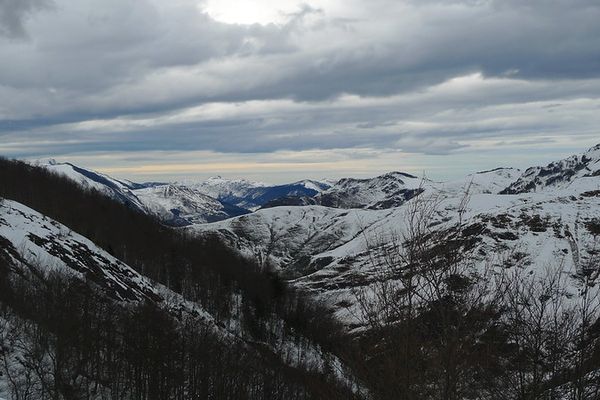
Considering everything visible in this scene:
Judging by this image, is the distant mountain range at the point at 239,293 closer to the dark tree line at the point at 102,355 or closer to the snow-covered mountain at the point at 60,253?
the dark tree line at the point at 102,355

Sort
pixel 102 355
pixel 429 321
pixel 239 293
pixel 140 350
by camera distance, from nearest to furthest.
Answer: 1. pixel 429 321
2. pixel 140 350
3. pixel 102 355
4. pixel 239 293

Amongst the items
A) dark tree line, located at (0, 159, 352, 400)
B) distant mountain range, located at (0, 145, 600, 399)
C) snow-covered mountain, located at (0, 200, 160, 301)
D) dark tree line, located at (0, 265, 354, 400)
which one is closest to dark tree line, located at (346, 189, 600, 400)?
distant mountain range, located at (0, 145, 600, 399)

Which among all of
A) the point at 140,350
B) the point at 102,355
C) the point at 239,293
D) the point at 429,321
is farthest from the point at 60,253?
the point at 429,321

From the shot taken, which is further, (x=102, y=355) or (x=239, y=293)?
(x=239, y=293)

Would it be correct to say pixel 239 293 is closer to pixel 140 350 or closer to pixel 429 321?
pixel 140 350

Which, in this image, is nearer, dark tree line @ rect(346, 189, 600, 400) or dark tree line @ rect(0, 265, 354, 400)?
dark tree line @ rect(346, 189, 600, 400)

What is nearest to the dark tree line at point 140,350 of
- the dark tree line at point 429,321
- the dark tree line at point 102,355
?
the dark tree line at point 102,355

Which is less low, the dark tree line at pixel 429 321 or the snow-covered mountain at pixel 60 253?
the dark tree line at pixel 429 321

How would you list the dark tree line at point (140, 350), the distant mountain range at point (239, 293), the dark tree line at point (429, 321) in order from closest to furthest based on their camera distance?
the dark tree line at point (429, 321)
the distant mountain range at point (239, 293)
the dark tree line at point (140, 350)

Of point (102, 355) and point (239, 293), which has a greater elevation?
point (102, 355)

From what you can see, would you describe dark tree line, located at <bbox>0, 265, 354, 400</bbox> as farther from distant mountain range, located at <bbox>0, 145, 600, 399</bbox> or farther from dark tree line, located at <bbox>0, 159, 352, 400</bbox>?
distant mountain range, located at <bbox>0, 145, 600, 399</bbox>

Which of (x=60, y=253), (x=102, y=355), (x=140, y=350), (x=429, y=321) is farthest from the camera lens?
(x=60, y=253)
